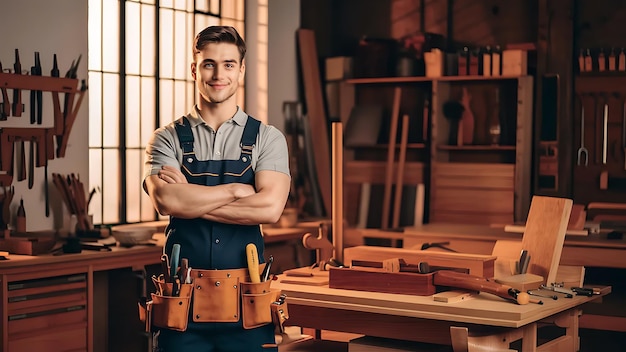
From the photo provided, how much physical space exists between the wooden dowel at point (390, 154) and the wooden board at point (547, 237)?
11.5ft

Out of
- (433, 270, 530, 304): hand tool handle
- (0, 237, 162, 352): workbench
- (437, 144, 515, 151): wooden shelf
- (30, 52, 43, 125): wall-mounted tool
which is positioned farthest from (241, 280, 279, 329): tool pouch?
(437, 144, 515, 151): wooden shelf

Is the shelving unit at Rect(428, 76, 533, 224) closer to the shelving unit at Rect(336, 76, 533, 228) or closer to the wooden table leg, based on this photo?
the shelving unit at Rect(336, 76, 533, 228)

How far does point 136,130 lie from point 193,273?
3.90 meters

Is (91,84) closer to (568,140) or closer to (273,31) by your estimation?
(273,31)

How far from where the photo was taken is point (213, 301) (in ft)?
10.2

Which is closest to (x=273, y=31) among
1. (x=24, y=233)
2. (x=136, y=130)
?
(x=136, y=130)

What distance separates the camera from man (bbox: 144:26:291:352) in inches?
122

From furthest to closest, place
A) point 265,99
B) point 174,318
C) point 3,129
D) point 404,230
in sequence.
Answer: point 265,99
point 404,230
point 3,129
point 174,318

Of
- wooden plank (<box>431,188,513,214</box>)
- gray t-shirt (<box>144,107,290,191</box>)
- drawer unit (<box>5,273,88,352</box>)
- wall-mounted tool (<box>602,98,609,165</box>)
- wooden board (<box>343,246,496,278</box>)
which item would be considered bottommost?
drawer unit (<box>5,273,88,352</box>)

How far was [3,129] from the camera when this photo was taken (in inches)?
224

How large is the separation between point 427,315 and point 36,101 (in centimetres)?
329

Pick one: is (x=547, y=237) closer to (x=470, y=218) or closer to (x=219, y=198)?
(x=219, y=198)

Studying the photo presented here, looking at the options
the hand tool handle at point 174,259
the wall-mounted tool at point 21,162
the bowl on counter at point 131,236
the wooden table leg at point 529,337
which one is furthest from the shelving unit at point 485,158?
the hand tool handle at point 174,259

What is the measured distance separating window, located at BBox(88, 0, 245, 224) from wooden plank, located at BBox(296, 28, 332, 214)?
1212mm
